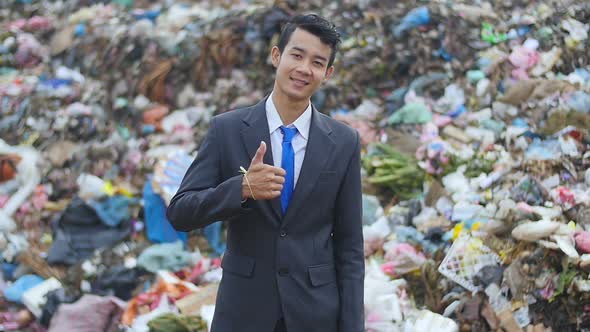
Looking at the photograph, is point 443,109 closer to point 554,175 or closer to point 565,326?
point 554,175

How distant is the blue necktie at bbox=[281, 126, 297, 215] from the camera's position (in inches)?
73.2

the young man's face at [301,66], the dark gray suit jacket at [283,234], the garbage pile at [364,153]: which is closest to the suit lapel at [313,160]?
the dark gray suit jacket at [283,234]

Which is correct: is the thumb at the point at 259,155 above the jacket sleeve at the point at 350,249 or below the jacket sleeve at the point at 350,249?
above

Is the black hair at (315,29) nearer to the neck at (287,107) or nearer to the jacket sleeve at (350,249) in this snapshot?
the neck at (287,107)

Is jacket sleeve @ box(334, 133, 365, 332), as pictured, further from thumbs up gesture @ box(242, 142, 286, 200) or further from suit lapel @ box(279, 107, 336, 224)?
thumbs up gesture @ box(242, 142, 286, 200)

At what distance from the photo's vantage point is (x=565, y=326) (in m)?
3.67

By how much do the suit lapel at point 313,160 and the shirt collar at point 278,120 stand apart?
0.02 metres

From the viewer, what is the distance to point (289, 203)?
6.06ft

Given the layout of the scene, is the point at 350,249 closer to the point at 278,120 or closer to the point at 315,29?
the point at 278,120

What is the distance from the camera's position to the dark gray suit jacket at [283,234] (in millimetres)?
1846

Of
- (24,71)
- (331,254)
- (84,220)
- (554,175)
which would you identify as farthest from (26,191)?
(331,254)

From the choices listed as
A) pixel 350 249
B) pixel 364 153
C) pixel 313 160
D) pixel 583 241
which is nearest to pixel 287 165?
pixel 313 160

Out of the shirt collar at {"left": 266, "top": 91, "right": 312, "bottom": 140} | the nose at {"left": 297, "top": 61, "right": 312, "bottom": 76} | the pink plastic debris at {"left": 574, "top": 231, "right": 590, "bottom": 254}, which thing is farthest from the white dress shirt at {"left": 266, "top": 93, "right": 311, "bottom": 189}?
the pink plastic debris at {"left": 574, "top": 231, "right": 590, "bottom": 254}

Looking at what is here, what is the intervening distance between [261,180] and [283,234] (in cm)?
24
